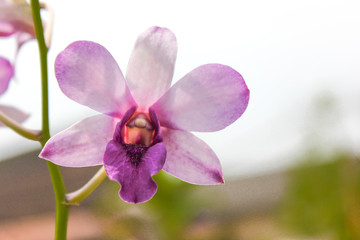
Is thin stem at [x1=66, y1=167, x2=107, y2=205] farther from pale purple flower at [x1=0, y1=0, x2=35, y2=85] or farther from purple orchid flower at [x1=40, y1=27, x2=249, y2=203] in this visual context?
pale purple flower at [x1=0, y1=0, x2=35, y2=85]

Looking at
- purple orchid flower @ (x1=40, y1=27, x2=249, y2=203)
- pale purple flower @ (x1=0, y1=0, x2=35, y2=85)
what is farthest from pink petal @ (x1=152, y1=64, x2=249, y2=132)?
pale purple flower @ (x1=0, y1=0, x2=35, y2=85)

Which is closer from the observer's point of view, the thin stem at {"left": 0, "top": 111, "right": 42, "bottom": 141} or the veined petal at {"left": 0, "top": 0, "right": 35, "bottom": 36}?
the thin stem at {"left": 0, "top": 111, "right": 42, "bottom": 141}

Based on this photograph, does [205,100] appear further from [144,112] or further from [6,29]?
[6,29]

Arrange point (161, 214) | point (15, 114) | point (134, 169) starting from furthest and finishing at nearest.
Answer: point (161, 214) → point (15, 114) → point (134, 169)

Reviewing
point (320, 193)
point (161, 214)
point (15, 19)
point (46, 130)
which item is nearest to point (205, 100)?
point (46, 130)

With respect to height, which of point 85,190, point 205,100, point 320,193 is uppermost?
point 205,100

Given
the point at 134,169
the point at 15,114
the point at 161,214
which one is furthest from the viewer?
the point at 161,214

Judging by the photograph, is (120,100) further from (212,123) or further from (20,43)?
(20,43)
